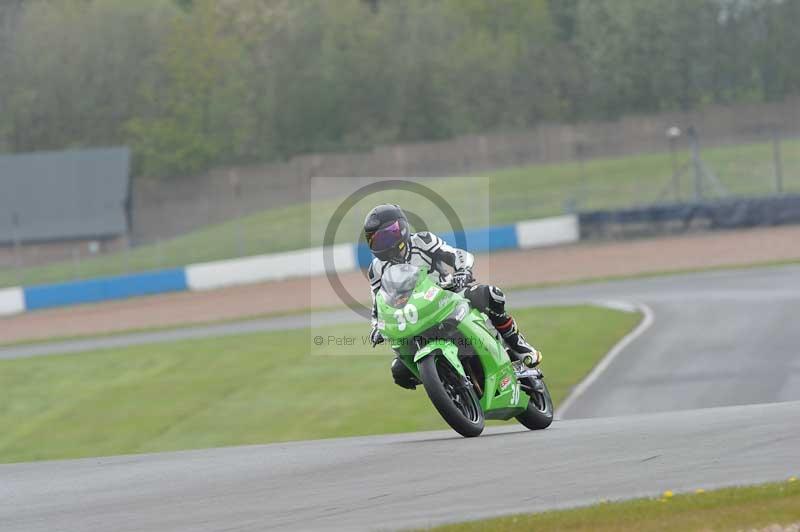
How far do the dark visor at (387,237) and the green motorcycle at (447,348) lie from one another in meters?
0.18

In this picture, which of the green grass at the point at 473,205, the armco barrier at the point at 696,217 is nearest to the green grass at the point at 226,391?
the armco barrier at the point at 696,217

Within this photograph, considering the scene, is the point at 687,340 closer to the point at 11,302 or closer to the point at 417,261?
the point at 417,261

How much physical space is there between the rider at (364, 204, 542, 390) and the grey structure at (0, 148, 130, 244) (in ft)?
169

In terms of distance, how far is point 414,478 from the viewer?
8.47 m

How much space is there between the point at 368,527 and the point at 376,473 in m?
1.94

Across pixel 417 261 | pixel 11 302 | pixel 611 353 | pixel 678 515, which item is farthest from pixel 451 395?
pixel 11 302

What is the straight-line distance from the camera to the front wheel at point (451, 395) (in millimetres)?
9562

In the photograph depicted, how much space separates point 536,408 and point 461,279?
5.45 feet

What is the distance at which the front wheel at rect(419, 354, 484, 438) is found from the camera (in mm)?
9562

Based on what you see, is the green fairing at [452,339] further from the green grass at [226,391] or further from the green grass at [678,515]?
the green grass at [226,391]

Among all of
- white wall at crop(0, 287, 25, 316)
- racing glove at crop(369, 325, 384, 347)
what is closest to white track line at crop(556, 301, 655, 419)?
racing glove at crop(369, 325, 384, 347)

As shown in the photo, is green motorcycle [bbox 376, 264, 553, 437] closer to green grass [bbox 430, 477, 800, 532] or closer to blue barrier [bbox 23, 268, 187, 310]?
green grass [bbox 430, 477, 800, 532]

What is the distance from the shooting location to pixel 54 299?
136 ft

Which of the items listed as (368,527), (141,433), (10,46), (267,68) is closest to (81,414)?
(141,433)
